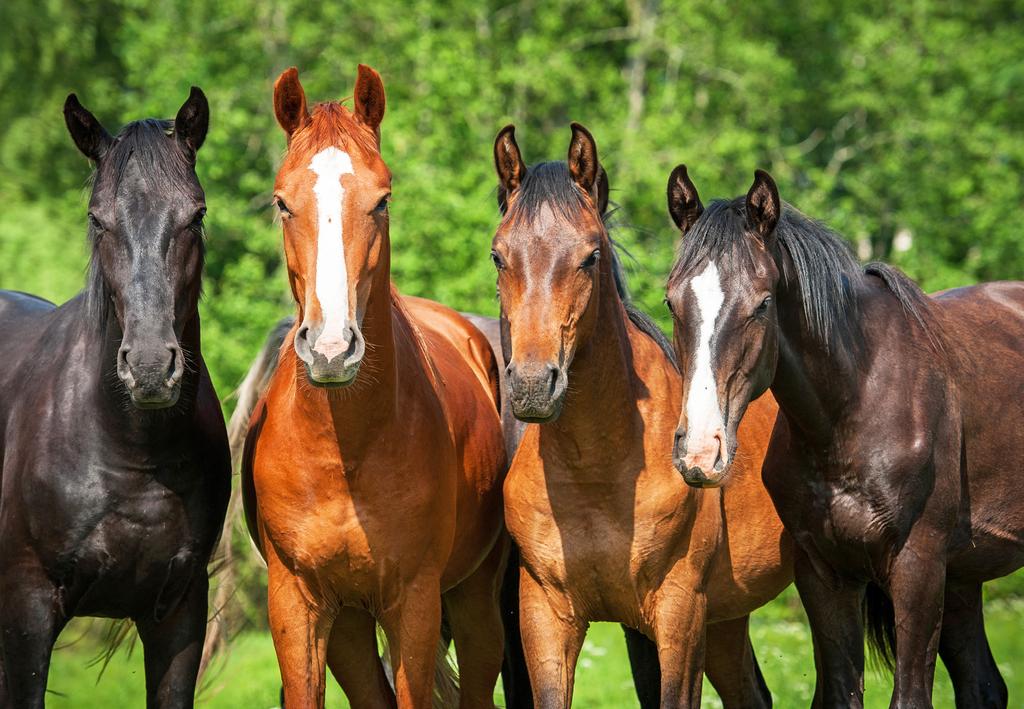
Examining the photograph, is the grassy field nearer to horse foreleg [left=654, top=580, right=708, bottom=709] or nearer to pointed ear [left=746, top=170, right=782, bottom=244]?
horse foreleg [left=654, top=580, right=708, bottom=709]

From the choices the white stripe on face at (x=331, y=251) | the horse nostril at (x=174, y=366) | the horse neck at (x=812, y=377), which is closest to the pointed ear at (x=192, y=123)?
the white stripe on face at (x=331, y=251)

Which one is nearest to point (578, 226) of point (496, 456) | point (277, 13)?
point (496, 456)

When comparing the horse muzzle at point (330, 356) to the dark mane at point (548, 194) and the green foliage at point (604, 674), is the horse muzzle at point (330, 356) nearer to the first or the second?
the dark mane at point (548, 194)

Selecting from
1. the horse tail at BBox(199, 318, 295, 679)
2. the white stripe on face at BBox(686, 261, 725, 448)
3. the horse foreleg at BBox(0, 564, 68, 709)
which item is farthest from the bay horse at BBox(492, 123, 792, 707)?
the horse tail at BBox(199, 318, 295, 679)

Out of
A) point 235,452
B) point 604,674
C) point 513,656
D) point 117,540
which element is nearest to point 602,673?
point 604,674

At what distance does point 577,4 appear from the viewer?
1947cm

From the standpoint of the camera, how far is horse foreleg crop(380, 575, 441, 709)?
184 inches

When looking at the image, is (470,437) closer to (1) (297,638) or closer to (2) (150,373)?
(1) (297,638)

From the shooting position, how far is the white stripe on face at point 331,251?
4.06 metres

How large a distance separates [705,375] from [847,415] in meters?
0.84

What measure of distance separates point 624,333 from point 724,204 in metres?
0.64

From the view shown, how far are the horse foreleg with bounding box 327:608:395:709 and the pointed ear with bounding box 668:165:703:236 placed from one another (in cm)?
199

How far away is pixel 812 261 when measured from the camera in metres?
4.88

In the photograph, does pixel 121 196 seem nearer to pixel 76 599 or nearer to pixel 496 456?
pixel 76 599
